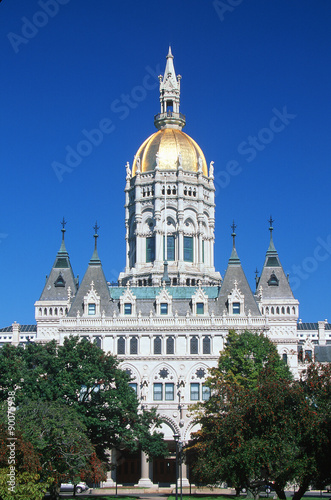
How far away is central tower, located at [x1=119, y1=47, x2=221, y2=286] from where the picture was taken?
119 meters

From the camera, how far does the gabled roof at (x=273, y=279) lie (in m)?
99.7

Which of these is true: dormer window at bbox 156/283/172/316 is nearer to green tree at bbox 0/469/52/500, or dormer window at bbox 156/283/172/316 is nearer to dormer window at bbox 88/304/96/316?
dormer window at bbox 88/304/96/316

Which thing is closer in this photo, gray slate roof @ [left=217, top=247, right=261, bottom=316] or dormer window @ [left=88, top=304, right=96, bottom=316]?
dormer window @ [left=88, top=304, right=96, bottom=316]

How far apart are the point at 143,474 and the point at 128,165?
54.0m

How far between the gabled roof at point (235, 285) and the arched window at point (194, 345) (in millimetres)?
4904

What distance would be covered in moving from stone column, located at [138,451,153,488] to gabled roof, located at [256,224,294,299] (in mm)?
23548

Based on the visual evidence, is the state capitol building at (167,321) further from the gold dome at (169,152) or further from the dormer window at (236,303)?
the gold dome at (169,152)

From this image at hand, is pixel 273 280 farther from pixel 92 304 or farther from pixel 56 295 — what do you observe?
pixel 56 295

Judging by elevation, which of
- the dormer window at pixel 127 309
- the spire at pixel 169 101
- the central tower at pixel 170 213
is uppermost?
the spire at pixel 169 101

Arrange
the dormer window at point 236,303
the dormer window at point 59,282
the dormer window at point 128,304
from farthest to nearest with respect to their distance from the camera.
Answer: the dormer window at point 59,282 → the dormer window at point 236,303 → the dormer window at point 128,304

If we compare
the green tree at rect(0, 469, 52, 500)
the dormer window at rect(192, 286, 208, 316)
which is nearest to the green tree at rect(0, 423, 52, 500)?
the green tree at rect(0, 469, 52, 500)

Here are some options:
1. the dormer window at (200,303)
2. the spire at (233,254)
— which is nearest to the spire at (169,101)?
the spire at (233,254)

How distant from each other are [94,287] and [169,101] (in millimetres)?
47098

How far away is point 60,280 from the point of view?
334 ft
